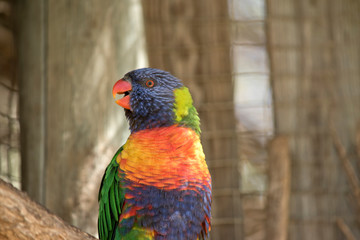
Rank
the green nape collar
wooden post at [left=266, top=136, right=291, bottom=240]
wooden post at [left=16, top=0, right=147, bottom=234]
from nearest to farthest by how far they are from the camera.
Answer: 1. the green nape collar
2. wooden post at [left=16, top=0, right=147, bottom=234]
3. wooden post at [left=266, top=136, right=291, bottom=240]

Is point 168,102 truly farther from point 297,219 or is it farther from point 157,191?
point 297,219

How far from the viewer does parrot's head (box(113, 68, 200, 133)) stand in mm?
2668

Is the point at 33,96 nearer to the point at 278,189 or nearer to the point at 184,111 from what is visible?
the point at 184,111

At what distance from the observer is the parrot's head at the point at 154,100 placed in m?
2.67

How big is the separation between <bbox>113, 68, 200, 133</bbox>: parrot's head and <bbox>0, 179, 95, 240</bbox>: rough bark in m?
0.97

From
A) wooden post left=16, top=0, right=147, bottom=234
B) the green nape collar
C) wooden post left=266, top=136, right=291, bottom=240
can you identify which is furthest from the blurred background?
the green nape collar

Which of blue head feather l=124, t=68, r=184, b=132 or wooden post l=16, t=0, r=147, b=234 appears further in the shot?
wooden post l=16, t=0, r=147, b=234

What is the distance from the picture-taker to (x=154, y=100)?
2.70m

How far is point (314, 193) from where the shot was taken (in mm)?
4312

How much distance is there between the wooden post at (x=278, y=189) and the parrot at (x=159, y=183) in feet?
4.99

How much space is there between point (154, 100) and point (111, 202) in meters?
0.62

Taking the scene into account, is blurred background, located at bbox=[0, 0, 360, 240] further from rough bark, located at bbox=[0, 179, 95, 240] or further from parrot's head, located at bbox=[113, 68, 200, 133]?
rough bark, located at bbox=[0, 179, 95, 240]

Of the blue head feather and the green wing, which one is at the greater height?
the blue head feather

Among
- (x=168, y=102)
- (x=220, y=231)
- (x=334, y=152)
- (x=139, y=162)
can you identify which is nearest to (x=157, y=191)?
(x=139, y=162)
